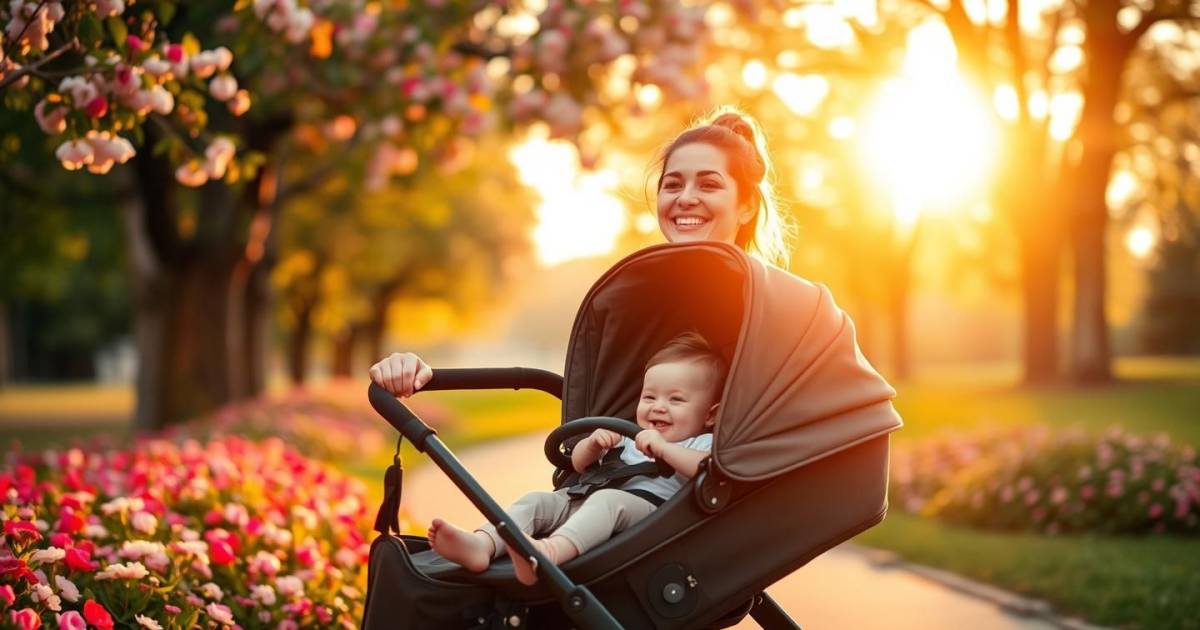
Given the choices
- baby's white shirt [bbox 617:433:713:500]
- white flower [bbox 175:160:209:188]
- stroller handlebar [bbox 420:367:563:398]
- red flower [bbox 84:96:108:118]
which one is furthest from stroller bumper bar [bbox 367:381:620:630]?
white flower [bbox 175:160:209:188]

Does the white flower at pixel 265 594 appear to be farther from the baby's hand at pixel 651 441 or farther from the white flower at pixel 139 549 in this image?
the baby's hand at pixel 651 441

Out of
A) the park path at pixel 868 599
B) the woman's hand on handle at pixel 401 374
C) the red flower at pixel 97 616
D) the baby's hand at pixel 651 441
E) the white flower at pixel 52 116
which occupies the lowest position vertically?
the park path at pixel 868 599

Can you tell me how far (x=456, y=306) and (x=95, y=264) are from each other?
14.7 meters

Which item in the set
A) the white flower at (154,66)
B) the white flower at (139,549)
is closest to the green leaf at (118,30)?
the white flower at (154,66)

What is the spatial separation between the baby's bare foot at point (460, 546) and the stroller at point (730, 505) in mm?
48

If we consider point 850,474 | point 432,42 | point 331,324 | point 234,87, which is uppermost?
point 432,42

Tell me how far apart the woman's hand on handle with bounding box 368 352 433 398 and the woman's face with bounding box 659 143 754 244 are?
1093 mm

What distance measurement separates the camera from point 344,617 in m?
5.09

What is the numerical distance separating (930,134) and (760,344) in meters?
21.1

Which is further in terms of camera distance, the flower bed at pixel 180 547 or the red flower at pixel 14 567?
the flower bed at pixel 180 547

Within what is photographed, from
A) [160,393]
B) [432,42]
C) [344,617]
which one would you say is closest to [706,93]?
[432,42]

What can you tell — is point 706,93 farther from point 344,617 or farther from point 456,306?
point 456,306

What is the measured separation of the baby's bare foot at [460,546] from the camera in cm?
333

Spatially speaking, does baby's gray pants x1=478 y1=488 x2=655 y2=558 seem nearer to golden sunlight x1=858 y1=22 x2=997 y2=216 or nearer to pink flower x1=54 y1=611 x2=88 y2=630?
pink flower x1=54 y1=611 x2=88 y2=630
